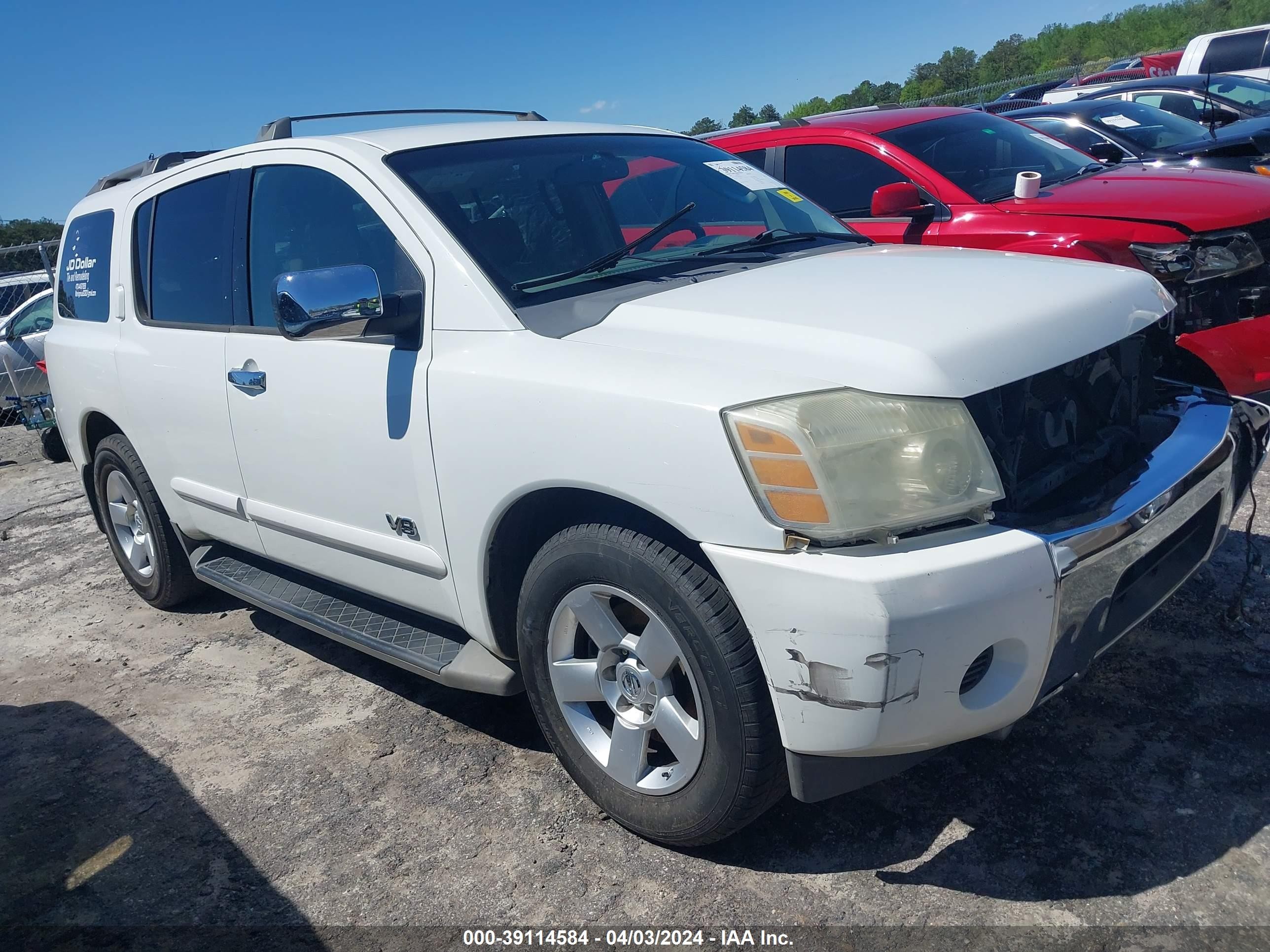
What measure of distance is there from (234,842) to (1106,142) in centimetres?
756

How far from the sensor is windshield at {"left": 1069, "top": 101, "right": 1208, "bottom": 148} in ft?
27.0

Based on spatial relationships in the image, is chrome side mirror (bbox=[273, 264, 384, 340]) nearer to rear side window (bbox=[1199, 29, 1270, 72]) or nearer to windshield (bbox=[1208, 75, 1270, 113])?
windshield (bbox=[1208, 75, 1270, 113])

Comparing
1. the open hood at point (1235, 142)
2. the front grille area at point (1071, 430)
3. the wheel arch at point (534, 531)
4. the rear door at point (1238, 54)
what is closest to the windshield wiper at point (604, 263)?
the wheel arch at point (534, 531)

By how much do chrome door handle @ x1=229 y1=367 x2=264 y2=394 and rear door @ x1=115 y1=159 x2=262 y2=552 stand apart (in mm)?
103

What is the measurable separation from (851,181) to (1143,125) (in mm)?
4241

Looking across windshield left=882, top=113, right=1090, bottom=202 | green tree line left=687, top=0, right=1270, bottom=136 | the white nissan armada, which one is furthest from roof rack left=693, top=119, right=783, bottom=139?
green tree line left=687, top=0, right=1270, bottom=136

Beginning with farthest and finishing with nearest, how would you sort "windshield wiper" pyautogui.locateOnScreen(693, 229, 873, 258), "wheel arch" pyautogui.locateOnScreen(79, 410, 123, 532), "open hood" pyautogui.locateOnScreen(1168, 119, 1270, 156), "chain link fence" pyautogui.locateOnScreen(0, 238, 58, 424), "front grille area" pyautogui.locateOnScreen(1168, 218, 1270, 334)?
1. "chain link fence" pyautogui.locateOnScreen(0, 238, 58, 424)
2. "open hood" pyautogui.locateOnScreen(1168, 119, 1270, 156)
3. "wheel arch" pyautogui.locateOnScreen(79, 410, 123, 532)
4. "front grille area" pyautogui.locateOnScreen(1168, 218, 1270, 334)
5. "windshield wiper" pyautogui.locateOnScreen(693, 229, 873, 258)

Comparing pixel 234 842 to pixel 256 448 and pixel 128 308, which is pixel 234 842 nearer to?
pixel 256 448

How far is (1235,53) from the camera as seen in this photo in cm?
1619

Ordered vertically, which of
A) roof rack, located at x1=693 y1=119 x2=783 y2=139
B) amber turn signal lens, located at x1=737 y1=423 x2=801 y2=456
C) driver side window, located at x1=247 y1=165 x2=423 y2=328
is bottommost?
amber turn signal lens, located at x1=737 y1=423 x2=801 y2=456

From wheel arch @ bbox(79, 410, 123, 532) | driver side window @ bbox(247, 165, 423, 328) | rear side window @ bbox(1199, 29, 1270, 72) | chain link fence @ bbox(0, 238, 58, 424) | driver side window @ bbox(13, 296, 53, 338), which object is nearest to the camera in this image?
driver side window @ bbox(247, 165, 423, 328)

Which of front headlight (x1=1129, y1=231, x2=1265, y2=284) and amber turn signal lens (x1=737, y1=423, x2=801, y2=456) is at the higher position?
amber turn signal lens (x1=737, y1=423, x2=801, y2=456)

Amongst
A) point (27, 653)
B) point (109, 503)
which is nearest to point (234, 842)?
point (27, 653)

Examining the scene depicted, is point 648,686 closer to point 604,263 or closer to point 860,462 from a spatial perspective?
point 860,462
